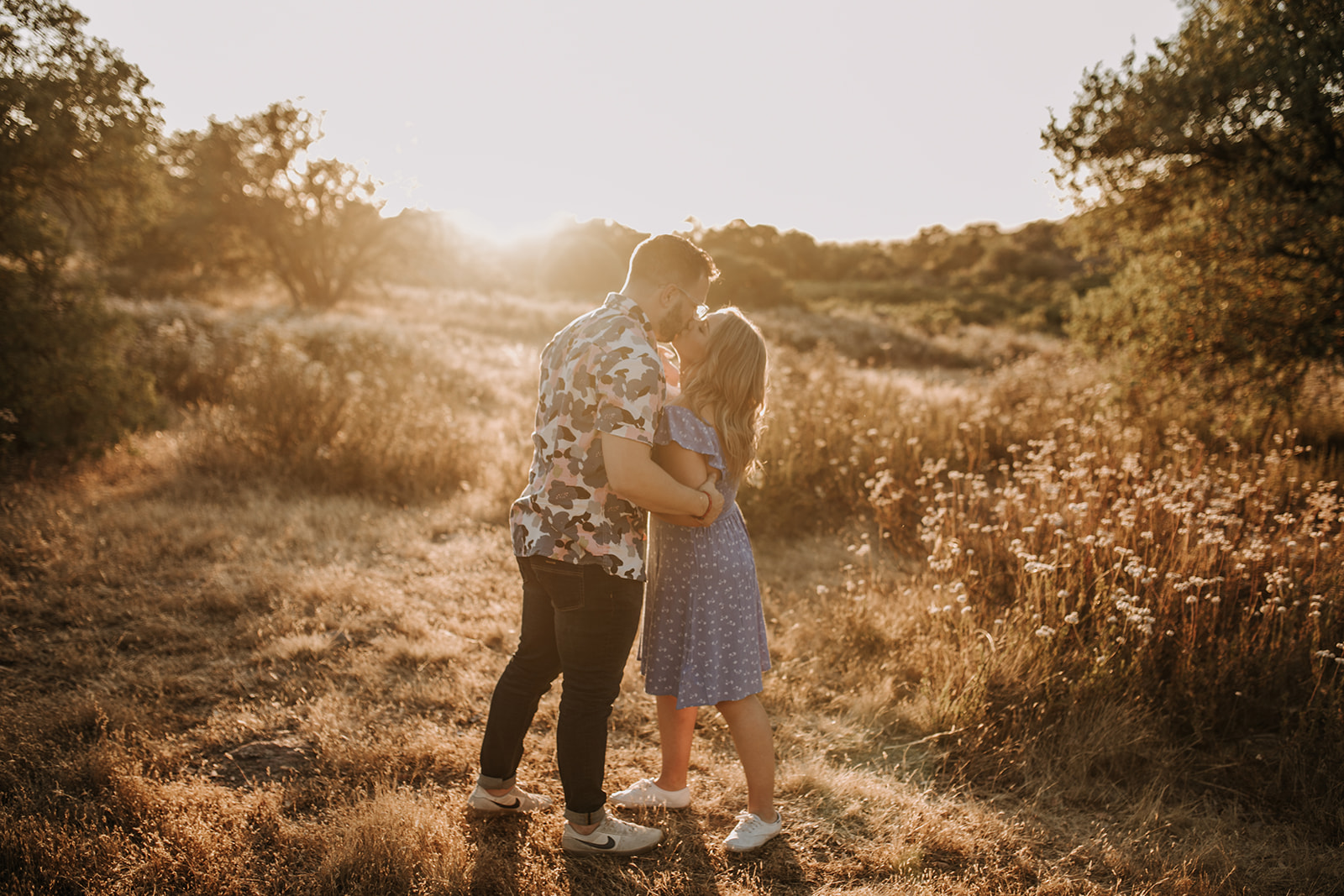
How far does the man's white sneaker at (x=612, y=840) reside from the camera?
103 inches

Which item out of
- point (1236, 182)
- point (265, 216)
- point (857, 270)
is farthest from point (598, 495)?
point (857, 270)

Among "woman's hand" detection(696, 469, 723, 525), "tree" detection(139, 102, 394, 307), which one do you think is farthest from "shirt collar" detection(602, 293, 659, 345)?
"tree" detection(139, 102, 394, 307)

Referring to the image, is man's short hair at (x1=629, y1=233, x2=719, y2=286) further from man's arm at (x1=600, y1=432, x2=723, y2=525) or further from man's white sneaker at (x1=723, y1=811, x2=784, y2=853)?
man's white sneaker at (x1=723, y1=811, x2=784, y2=853)

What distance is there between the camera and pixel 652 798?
2.98 m

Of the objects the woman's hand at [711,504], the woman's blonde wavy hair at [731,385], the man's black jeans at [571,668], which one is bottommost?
the man's black jeans at [571,668]

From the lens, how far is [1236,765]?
3215mm

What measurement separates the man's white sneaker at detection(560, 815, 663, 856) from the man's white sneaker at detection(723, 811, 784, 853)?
278 mm

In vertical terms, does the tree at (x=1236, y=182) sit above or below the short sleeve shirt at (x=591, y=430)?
above

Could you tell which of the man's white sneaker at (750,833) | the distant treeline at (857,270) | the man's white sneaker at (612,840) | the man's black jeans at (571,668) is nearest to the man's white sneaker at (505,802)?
the man's black jeans at (571,668)

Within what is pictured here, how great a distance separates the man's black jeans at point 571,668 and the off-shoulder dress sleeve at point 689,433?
473 mm

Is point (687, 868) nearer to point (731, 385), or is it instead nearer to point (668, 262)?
point (731, 385)

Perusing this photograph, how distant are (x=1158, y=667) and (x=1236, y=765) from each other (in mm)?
516

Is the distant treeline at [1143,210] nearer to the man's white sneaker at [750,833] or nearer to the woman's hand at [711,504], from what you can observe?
the woman's hand at [711,504]

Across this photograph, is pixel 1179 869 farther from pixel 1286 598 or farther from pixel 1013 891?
pixel 1286 598
